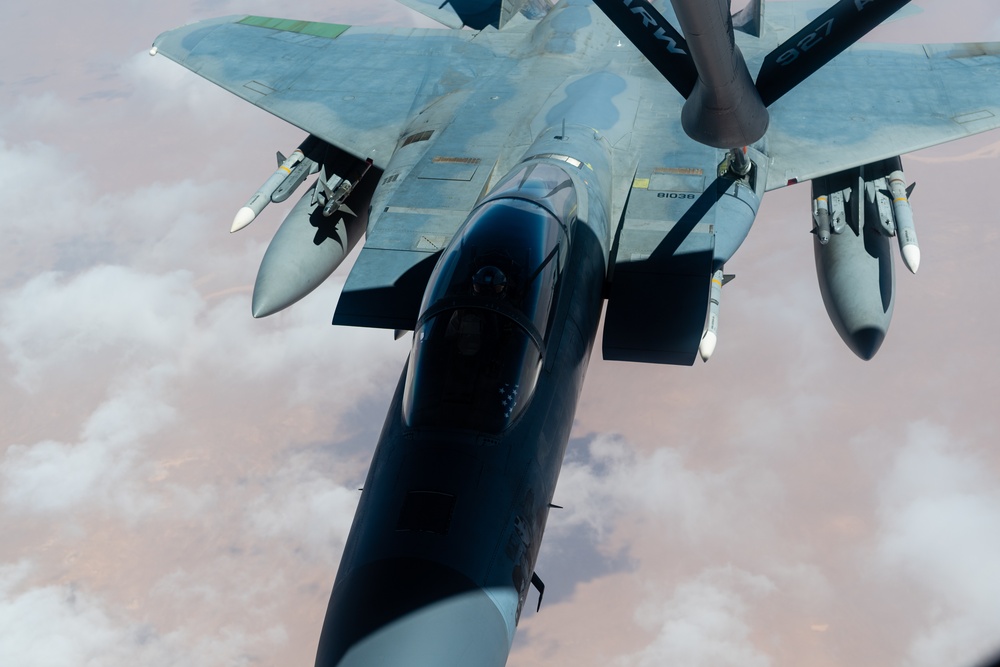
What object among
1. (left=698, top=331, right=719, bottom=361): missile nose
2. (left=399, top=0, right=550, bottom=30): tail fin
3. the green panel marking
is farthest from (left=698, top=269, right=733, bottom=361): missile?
the green panel marking

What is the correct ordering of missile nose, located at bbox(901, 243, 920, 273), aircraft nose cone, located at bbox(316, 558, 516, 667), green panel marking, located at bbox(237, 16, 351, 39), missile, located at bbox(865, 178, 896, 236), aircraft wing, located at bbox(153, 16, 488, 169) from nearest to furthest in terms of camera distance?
aircraft nose cone, located at bbox(316, 558, 516, 667) → missile nose, located at bbox(901, 243, 920, 273) → missile, located at bbox(865, 178, 896, 236) → aircraft wing, located at bbox(153, 16, 488, 169) → green panel marking, located at bbox(237, 16, 351, 39)

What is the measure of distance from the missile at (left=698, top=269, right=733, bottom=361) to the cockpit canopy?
274 centimetres

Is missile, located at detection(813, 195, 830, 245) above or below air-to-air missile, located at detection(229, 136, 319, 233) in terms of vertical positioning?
below

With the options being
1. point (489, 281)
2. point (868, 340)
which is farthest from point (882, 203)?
point (489, 281)

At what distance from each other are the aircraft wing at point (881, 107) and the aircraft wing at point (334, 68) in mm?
5417

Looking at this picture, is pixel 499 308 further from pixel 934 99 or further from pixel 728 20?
pixel 934 99

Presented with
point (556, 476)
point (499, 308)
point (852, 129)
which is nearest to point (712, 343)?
point (556, 476)

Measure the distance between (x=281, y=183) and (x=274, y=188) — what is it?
0.16 m

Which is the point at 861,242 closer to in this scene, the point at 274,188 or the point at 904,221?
the point at 904,221

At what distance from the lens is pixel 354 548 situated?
717 cm

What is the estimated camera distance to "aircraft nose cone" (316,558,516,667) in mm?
6254

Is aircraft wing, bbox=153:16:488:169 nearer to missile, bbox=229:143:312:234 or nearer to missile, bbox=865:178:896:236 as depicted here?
missile, bbox=229:143:312:234

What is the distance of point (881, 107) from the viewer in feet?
43.4

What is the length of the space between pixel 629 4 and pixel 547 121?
12.3 ft
